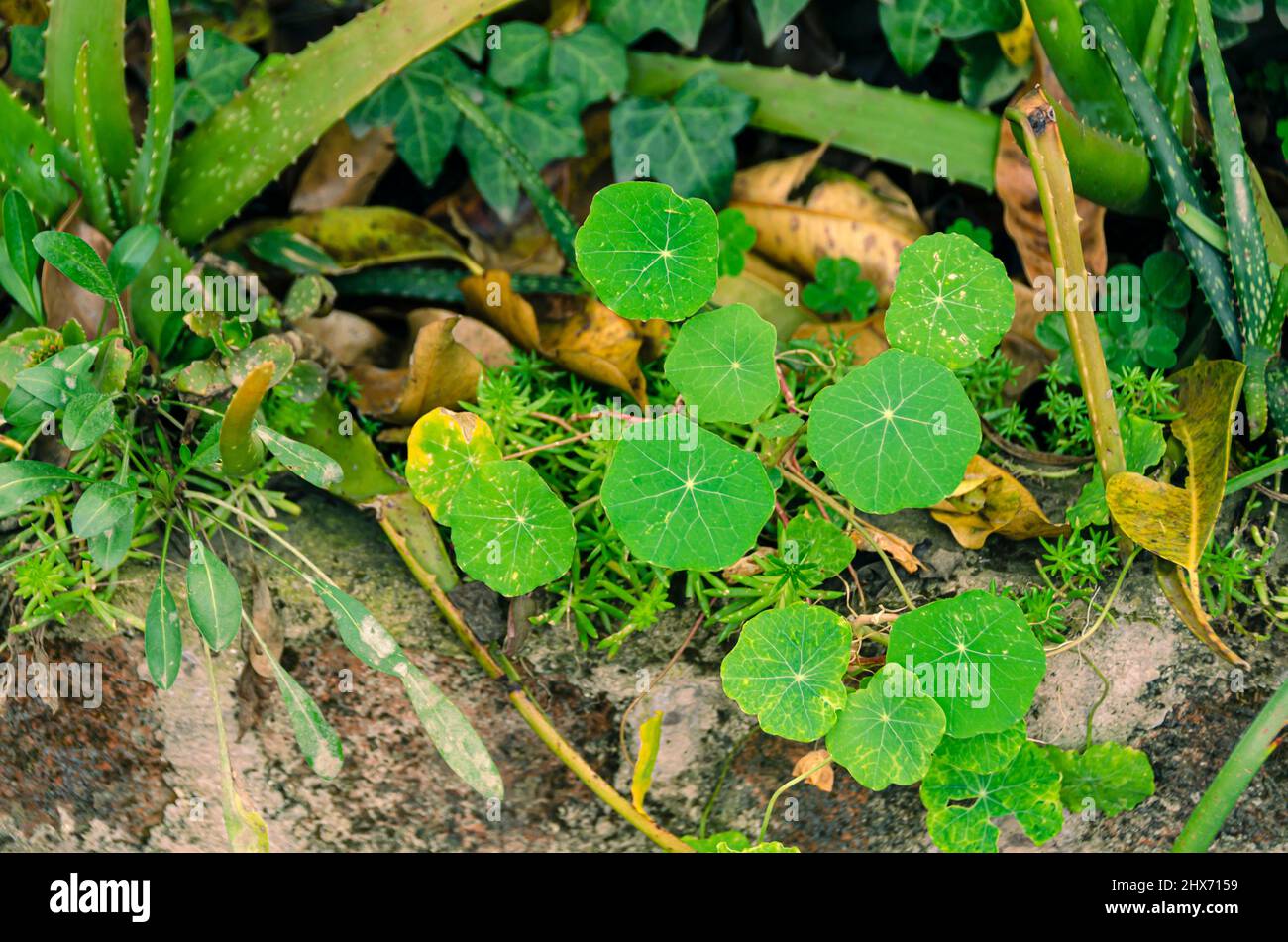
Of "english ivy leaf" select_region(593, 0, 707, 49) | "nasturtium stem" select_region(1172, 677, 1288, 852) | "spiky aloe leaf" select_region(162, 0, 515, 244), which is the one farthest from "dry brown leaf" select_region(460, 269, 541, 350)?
"nasturtium stem" select_region(1172, 677, 1288, 852)

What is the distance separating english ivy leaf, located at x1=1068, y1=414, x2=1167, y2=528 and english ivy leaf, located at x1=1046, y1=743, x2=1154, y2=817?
338 millimetres

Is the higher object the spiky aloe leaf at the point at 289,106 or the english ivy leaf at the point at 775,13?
the english ivy leaf at the point at 775,13

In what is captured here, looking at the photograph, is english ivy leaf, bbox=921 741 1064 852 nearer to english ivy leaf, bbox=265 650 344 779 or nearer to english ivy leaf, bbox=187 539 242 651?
english ivy leaf, bbox=265 650 344 779

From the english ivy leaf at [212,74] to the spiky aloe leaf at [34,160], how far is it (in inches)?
11.7

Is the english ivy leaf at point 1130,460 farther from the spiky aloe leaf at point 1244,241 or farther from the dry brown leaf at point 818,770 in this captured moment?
the dry brown leaf at point 818,770

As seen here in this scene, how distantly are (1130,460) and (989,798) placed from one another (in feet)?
→ 1.75

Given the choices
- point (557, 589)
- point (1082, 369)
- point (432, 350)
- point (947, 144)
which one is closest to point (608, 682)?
point (557, 589)

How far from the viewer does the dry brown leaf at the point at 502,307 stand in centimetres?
165

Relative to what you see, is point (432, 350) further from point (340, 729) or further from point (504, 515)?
point (340, 729)

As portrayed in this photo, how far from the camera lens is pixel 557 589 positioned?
1.50m

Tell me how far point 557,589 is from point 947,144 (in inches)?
40.8

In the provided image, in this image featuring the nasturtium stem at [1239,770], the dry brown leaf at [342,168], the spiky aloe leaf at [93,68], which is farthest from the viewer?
the dry brown leaf at [342,168]

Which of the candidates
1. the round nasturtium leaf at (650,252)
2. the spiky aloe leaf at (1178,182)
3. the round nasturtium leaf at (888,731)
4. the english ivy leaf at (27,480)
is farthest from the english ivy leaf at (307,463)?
the spiky aloe leaf at (1178,182)

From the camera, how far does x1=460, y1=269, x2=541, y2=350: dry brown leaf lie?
5.42 feet
